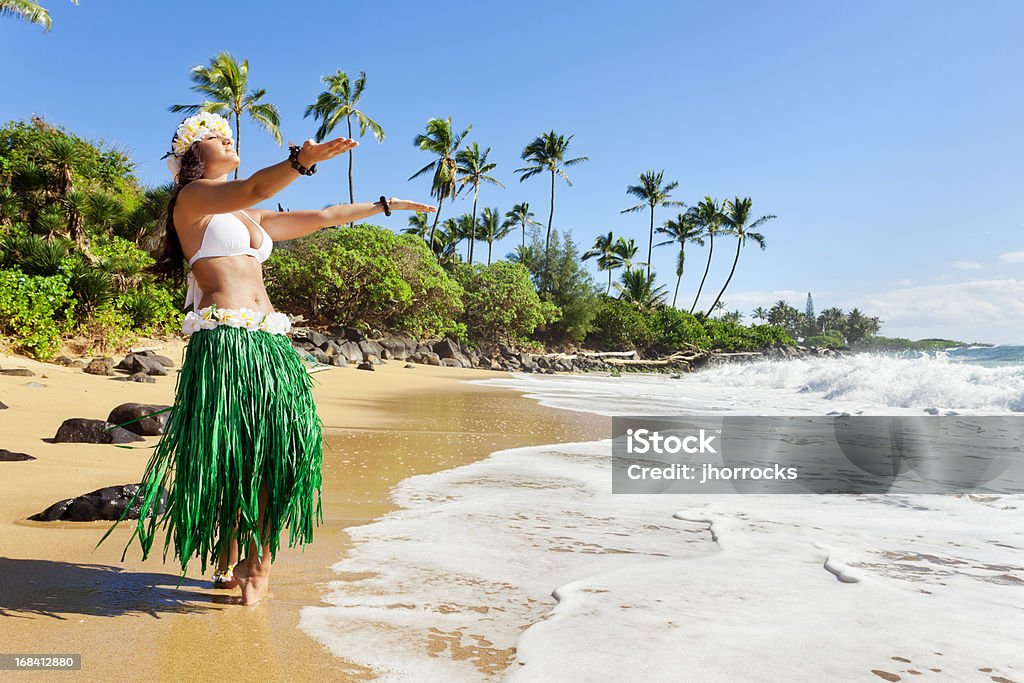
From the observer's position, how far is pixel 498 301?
33969 millimetres

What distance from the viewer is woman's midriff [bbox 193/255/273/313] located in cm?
221

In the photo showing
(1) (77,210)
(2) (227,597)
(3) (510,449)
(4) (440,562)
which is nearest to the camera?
(2) (227,597)

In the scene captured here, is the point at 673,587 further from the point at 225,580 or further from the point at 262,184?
the point at 262,184

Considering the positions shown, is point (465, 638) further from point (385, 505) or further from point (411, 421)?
point (411, 421)

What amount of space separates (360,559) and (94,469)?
232 centimetres

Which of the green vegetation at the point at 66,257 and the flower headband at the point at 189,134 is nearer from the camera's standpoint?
the flower headband at the point at 189,134

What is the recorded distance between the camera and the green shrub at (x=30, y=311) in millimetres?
10391

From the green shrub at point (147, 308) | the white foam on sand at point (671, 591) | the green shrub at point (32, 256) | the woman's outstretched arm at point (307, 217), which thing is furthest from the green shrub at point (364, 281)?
the woman's outstretched arm at point (307, 217)

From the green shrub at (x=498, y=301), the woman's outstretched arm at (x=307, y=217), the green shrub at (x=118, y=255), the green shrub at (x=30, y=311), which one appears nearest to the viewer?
the woman's outstretched arm at (x=307, y=217)

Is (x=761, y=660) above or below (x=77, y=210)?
below

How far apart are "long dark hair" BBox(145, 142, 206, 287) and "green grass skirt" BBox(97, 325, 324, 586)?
0.35 m

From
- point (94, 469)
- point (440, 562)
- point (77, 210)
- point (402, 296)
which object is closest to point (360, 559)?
point (440, 562)

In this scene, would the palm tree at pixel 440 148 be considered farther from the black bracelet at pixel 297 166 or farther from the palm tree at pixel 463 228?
the black bracelet at pixel 297 166

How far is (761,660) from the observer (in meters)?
1.88
